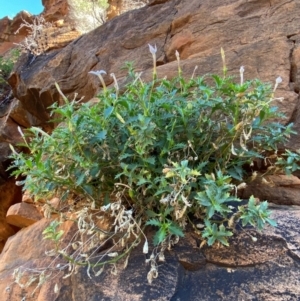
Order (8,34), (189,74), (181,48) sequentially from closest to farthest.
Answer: (189,74), (181,48), (8,34)

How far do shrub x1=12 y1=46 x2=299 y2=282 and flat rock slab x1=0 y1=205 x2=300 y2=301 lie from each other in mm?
63

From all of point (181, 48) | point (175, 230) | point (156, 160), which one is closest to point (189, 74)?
point (181, 48)

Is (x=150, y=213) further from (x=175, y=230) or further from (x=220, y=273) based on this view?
(x=220, y=273)

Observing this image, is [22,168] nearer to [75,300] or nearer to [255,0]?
[75,300]

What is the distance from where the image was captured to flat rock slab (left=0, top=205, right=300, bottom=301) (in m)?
1.35

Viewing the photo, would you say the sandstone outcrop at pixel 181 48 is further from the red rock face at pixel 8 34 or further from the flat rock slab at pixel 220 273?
the red rock face at pixel 8 34

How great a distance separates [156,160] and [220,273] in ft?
1.68

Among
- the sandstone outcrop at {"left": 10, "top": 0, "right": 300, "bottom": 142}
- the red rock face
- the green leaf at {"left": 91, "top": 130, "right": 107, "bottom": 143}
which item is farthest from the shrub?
the red rock face

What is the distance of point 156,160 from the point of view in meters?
1.53

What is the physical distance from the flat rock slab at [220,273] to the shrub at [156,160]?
63 mm

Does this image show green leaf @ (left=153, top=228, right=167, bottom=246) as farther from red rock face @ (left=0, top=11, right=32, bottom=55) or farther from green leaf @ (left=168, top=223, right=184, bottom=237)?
red rock face @ (left=0, top=11, right=32, bottom=55)

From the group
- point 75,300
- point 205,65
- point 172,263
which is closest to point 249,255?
point 172,263

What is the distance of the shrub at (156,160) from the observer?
4.55 ft

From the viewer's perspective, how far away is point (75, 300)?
1.63m
